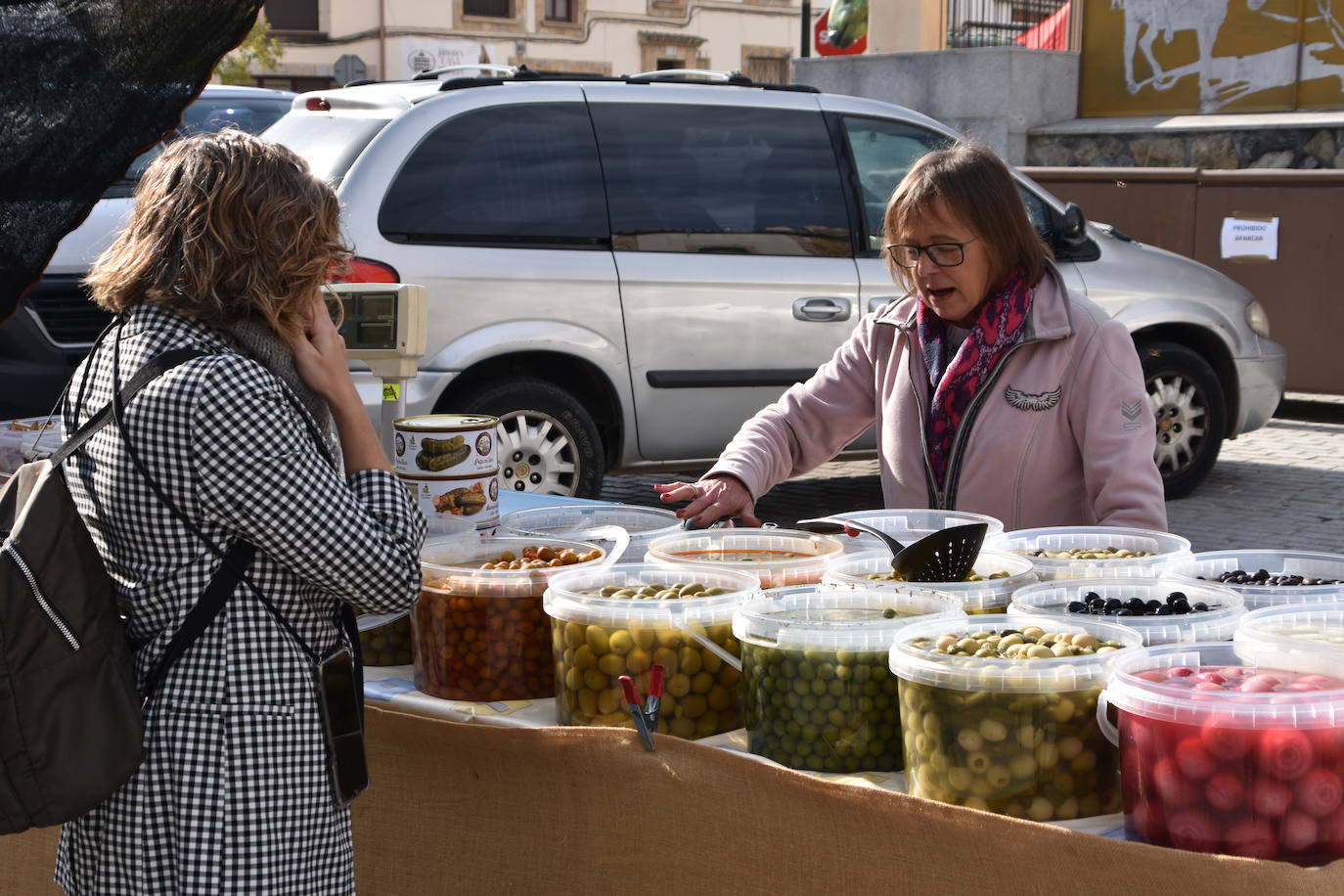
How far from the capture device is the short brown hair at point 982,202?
3359mm

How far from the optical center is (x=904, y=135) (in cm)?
780

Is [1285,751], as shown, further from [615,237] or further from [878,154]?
[878,154]

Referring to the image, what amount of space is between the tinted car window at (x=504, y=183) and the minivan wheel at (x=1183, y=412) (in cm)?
327

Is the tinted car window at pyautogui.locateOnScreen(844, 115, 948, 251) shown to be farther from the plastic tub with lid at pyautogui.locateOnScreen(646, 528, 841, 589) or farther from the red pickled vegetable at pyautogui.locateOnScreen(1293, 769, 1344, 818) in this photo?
the red pickled vegetable at pyautogui.locateOnScreen(1293, 769, 1344, 818)

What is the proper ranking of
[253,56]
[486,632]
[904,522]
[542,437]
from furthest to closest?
[253,56] < [542,437] < [904,522] < [486,632]

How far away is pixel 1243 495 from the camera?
892 centimetres

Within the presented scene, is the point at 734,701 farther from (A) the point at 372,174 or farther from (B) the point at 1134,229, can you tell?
(B) the point at 1134,229

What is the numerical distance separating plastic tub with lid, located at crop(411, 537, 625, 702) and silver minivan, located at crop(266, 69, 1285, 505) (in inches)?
153

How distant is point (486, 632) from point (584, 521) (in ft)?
2.41

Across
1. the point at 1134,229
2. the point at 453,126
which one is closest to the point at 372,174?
the point at 453,126

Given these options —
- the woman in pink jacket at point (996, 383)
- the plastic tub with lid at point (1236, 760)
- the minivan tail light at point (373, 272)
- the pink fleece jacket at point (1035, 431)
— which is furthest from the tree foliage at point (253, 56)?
the plastic tub with lid at point (1236, 760)

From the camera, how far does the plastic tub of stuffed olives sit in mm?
2250

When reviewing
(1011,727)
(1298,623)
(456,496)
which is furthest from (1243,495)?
(1011,727)

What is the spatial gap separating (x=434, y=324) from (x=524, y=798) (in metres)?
4.27
